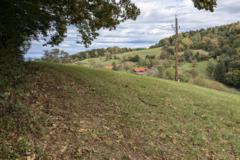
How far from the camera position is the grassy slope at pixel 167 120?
8844 millimetres

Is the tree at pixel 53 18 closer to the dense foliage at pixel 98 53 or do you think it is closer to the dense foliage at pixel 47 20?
the dense foliage at pixel 47 20

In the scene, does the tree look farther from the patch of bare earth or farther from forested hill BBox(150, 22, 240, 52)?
forested hill BBox(150, 22, 240, 52)

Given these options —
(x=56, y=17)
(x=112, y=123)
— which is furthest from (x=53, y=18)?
(x=112, y=123)

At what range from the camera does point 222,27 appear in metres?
76.2

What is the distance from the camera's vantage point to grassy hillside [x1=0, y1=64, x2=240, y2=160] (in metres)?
7.45

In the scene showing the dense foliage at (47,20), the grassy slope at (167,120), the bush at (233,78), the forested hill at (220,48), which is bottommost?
the bush at (233,78)

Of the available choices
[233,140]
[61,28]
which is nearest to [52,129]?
[233,140]

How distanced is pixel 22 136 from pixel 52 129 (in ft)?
2.65

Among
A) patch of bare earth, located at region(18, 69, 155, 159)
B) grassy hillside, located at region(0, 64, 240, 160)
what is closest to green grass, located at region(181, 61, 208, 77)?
grassy hillside, located at region(0, 64, 240, 160)

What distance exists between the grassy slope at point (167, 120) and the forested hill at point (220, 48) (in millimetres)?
44779

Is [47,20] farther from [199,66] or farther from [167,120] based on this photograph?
[199,66]

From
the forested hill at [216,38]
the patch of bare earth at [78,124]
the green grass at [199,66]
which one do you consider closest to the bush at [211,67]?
the green grass at [199,66]

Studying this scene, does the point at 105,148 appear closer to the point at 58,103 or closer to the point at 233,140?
the point at 58,103

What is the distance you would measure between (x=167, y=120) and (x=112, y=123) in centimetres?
215
